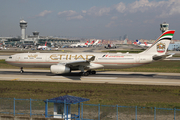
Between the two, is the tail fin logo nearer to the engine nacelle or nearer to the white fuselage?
the white fuselage

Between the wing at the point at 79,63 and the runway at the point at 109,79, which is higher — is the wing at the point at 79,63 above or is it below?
above

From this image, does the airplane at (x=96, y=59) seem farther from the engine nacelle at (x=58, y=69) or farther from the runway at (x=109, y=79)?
the runway at (x=109, y=79)

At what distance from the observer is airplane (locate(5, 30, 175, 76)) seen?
3956cm

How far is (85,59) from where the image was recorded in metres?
42.7

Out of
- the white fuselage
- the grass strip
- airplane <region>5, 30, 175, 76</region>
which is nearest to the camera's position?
the grass strip

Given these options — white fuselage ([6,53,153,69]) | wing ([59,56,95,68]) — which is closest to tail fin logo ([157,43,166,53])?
white fuselage ([6,53,153,69])

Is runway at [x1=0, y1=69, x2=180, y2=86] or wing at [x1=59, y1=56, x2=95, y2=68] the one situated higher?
wing at [x1=59, y1=56, x2=95, y2=68]

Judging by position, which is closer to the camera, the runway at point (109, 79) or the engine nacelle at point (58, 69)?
the runway at point (109, 79)

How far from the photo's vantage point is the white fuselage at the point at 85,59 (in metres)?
40.7

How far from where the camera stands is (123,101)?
2262cm

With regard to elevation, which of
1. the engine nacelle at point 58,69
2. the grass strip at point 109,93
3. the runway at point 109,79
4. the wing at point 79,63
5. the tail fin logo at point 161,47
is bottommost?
the grass strip at point 109,93

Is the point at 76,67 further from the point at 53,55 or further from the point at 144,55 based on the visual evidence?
the point at 144,55

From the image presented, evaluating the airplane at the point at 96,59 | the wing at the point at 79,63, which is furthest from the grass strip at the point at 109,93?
the airplane at the point at 96,59

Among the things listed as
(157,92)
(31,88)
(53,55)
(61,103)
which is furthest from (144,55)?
(61,103)
